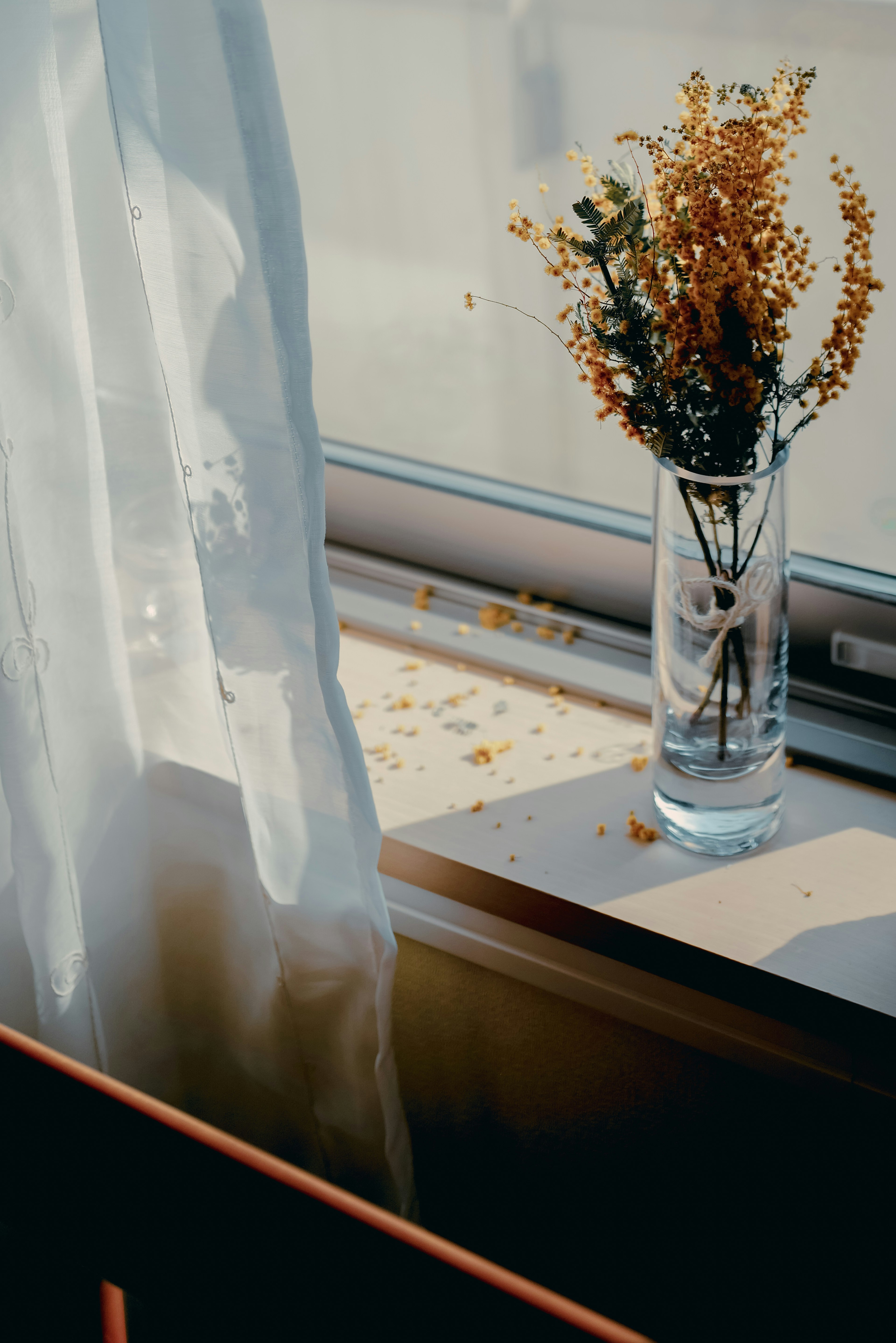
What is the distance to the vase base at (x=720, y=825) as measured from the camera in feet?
2.62

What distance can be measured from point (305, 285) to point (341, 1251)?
525mm

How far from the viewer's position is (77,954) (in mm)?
741

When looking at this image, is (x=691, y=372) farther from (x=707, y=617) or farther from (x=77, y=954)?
(x=77, y=954)

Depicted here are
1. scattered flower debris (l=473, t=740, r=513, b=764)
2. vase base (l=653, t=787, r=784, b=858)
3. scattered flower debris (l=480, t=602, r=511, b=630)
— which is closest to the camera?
vase base (l=653, t=787, r=784, b=858)

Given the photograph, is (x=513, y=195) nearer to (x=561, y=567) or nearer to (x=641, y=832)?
(x=561, y=567)

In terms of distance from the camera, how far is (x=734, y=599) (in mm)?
711

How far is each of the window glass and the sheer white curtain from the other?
15.6 inches

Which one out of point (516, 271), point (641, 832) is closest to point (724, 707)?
point (641, 832)

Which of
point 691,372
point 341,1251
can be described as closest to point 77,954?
point 341,1251

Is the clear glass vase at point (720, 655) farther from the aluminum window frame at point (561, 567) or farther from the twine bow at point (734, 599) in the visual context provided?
the aluminum window frame at point (561, 567)

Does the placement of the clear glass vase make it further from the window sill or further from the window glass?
the window glass

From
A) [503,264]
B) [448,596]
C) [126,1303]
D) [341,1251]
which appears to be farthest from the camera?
[448,596]

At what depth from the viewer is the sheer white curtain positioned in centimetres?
60

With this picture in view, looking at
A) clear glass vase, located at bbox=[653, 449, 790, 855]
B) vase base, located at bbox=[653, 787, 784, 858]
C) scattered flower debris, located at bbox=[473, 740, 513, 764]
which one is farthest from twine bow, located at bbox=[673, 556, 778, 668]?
scattered flower debris, located at bbox=[473, 740, 513, 764]
